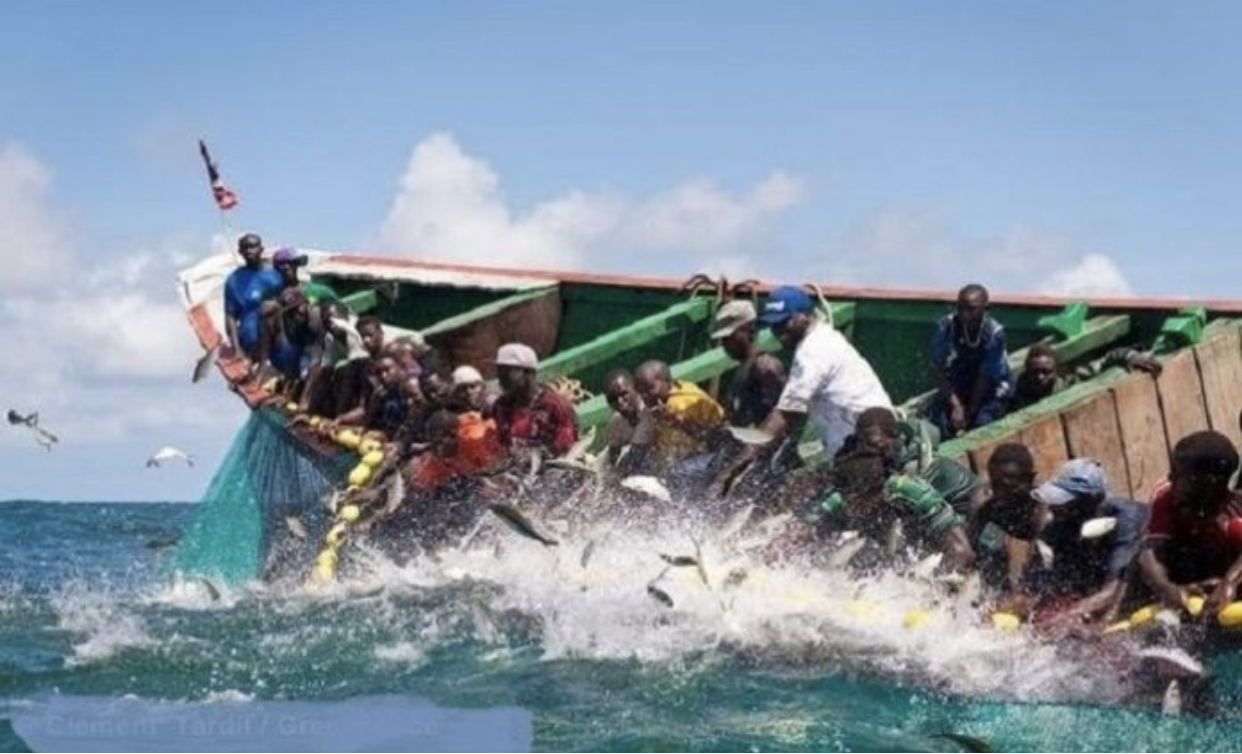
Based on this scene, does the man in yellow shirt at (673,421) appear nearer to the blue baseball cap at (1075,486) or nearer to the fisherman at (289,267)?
the blue baseball cap at (1075,486)

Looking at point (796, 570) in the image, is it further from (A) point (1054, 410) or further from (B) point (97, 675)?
(B) point (97, 675)

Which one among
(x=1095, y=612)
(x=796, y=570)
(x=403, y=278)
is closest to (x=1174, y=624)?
(x=1095, y=612)

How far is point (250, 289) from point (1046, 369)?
305 inches

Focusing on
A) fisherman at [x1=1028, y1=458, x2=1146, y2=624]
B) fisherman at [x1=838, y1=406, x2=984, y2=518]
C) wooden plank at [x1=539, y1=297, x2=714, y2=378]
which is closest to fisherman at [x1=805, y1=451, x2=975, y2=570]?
fisherman at [x1=838, y1=406, x2=984, y2=518]

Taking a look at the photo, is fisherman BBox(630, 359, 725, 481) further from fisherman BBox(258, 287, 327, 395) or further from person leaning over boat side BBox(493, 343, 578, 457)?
fisherman BBox(258, 287, 327, 395)

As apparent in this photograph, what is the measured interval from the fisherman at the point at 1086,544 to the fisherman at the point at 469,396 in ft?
16.3

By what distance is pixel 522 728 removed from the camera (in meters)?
8.42

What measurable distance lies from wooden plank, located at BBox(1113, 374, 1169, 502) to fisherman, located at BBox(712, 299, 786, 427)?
2162mm

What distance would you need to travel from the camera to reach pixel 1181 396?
487 inches

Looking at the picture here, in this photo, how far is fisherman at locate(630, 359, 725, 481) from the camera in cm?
1176

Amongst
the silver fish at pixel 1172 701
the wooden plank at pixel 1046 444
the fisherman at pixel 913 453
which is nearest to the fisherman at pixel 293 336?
the fisherman at pixel 913 453

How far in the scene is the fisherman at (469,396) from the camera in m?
13.3

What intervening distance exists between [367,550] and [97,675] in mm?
3184

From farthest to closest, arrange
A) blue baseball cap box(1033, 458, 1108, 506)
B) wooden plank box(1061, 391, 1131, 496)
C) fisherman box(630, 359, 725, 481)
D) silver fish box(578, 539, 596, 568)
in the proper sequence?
fisherman box(630, 359, 725, 481), wooden plank box(1061, 391, 1131, 496), silver fish box(578, 539, 596, 568), blue baseball cap box(1033, 458, 1108, 506)
